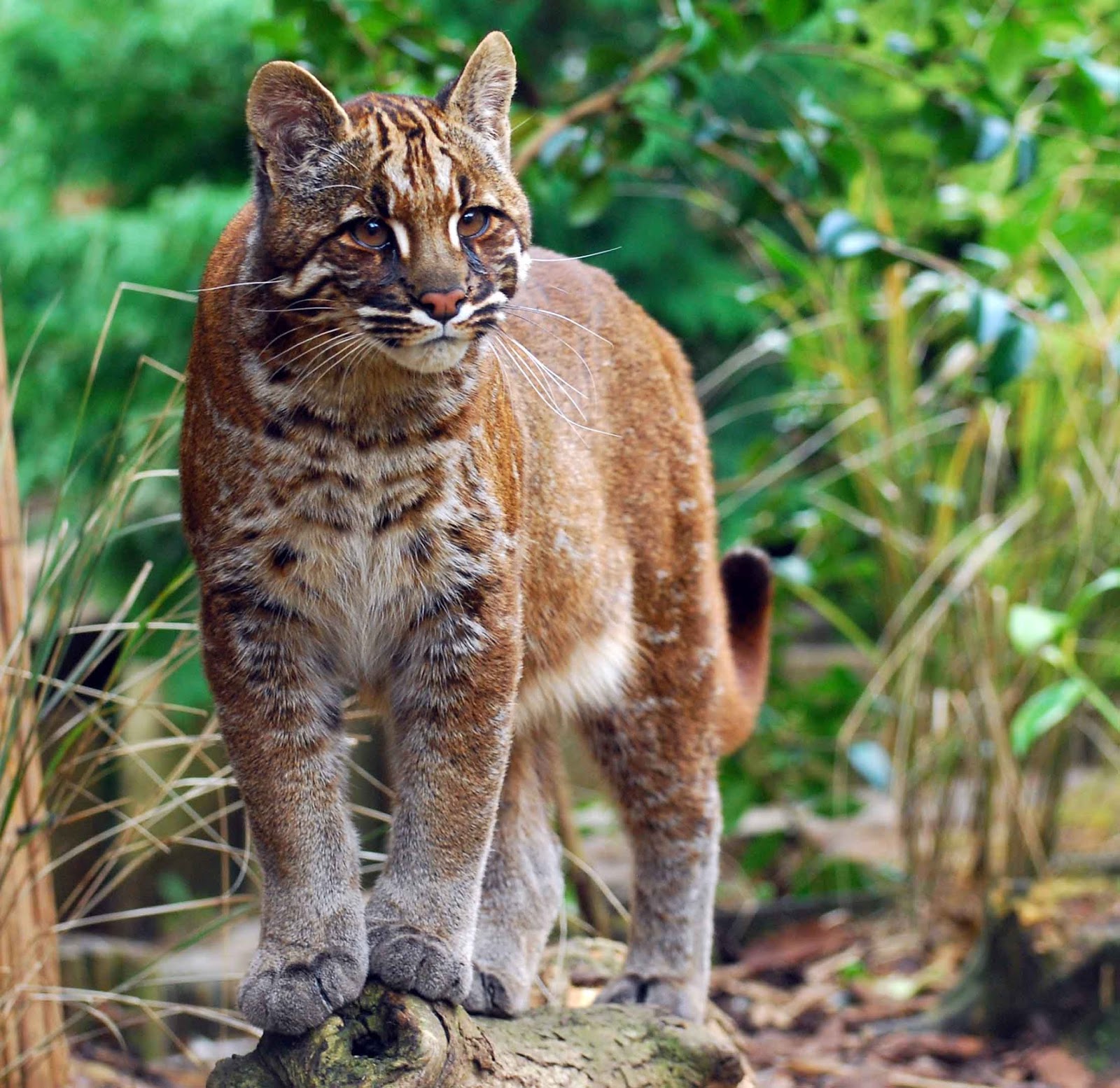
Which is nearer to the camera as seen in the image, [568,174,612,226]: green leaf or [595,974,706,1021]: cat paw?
[595,974,706,1021]: cat paw

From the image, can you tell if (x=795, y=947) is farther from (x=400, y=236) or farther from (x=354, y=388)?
(x=400, y=236)

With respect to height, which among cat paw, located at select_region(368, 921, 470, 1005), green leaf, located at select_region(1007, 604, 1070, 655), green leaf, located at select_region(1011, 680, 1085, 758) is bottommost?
green leaf, located at select_region(1011, 680, 1085, 758)

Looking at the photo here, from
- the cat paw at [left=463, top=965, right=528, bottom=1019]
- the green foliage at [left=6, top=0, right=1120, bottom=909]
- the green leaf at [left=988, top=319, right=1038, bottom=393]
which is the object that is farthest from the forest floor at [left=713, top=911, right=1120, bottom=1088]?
the green leaf at [left=988, top=319, right=1038, bottom=393]

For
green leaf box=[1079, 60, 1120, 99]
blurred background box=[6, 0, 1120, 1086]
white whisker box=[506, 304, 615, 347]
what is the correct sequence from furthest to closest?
1. green leaf box=[1079, 60, 1120, 99]
2. blurred background box=[6, 0, 1120, 1086]
3. white whisker box=[506, 304, 615, 347]

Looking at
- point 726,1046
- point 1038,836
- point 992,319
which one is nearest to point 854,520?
point 1038,836

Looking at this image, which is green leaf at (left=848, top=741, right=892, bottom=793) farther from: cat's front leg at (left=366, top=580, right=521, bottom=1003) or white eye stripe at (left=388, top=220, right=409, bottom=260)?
white eye stripe at (left=388, top=220, right=409, bottom=260)

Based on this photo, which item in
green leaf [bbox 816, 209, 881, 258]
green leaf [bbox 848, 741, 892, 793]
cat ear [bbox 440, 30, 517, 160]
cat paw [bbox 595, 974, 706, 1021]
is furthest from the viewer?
green leaf [bbox 848, 741, 892, 793]

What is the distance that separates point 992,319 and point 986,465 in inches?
71.6

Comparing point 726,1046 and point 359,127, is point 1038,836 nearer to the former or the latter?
point 726,1046

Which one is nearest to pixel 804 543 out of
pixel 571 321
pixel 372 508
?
pixel 571 321

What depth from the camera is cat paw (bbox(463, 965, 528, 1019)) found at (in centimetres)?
326

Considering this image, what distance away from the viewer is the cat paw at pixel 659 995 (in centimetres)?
356

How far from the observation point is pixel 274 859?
2787 mm

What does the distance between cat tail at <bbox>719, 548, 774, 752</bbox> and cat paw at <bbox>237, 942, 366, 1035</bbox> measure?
5.81 feet
